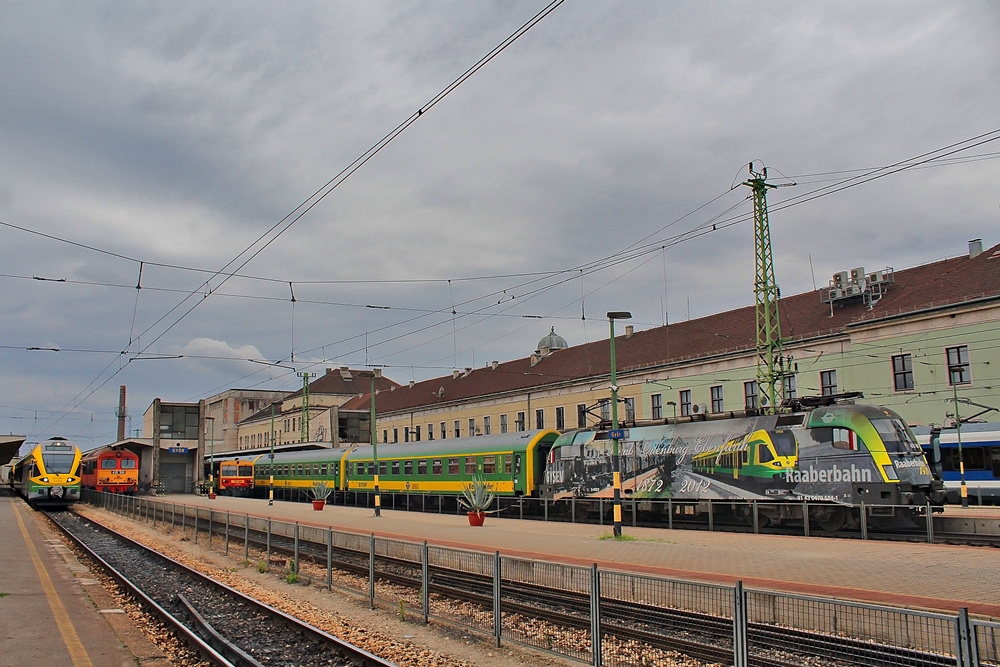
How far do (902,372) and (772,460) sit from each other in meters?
20.7

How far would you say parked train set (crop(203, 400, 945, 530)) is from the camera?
21.7 m

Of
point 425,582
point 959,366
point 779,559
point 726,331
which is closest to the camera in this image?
point 425,582

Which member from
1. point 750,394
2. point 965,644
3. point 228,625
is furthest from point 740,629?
point 750,394

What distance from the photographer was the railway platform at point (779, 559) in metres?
11.6

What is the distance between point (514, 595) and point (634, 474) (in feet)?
61.7

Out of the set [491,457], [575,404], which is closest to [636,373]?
[575,404]

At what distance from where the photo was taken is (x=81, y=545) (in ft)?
76.0

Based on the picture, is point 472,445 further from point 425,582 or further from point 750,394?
point 425,582

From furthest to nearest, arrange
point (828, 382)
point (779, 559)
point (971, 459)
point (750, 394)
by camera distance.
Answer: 1. point (750, 394)
2. point (828, 382)
3. point (971, 459)
4. point (779, 559)

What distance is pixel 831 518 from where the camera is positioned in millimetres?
21891

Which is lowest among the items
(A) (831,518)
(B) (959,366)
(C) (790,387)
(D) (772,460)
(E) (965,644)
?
(A) (831,518)

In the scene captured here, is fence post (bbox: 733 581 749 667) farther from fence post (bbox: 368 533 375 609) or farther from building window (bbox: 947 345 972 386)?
building window (bbox: 947 345 972 386)

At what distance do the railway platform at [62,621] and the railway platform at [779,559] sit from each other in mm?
5550

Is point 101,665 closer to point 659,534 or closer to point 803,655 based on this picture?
point 803,655
